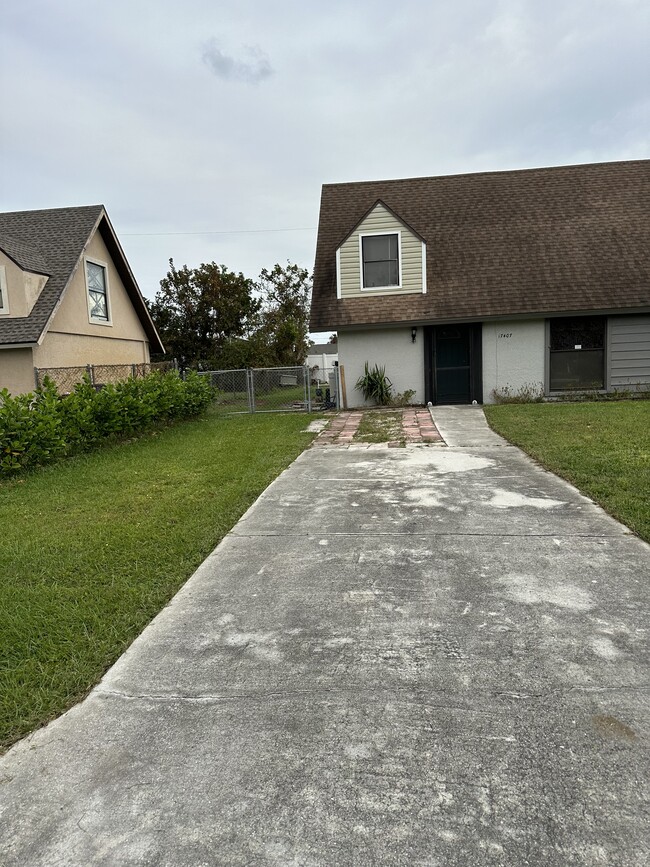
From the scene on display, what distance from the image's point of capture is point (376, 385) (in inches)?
555

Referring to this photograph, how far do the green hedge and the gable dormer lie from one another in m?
5.13

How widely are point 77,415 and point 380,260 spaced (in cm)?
886

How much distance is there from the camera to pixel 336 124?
1655 cm

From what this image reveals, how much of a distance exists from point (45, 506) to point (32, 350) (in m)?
7.92

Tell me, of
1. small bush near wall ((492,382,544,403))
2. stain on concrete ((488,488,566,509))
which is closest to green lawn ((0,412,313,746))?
stain on concrete ((488,488,566,509))

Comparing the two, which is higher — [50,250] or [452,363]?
[50,250]

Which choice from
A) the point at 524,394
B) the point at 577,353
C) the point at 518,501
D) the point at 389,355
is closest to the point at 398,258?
the point at 389,355

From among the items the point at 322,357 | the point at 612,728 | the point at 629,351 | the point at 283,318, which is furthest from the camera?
the point at 322,357

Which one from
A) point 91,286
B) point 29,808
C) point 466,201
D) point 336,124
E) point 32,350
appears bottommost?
point 29,808

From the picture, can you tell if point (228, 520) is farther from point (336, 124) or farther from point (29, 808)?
point (336, 124)

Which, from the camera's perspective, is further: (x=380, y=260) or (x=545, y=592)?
(x=380, y=260)

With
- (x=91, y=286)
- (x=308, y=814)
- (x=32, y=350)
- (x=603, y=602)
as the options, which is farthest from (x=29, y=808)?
(x=91, y=286)

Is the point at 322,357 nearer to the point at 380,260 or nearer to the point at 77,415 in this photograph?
the point at 380,260

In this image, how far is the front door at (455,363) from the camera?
14.1m
